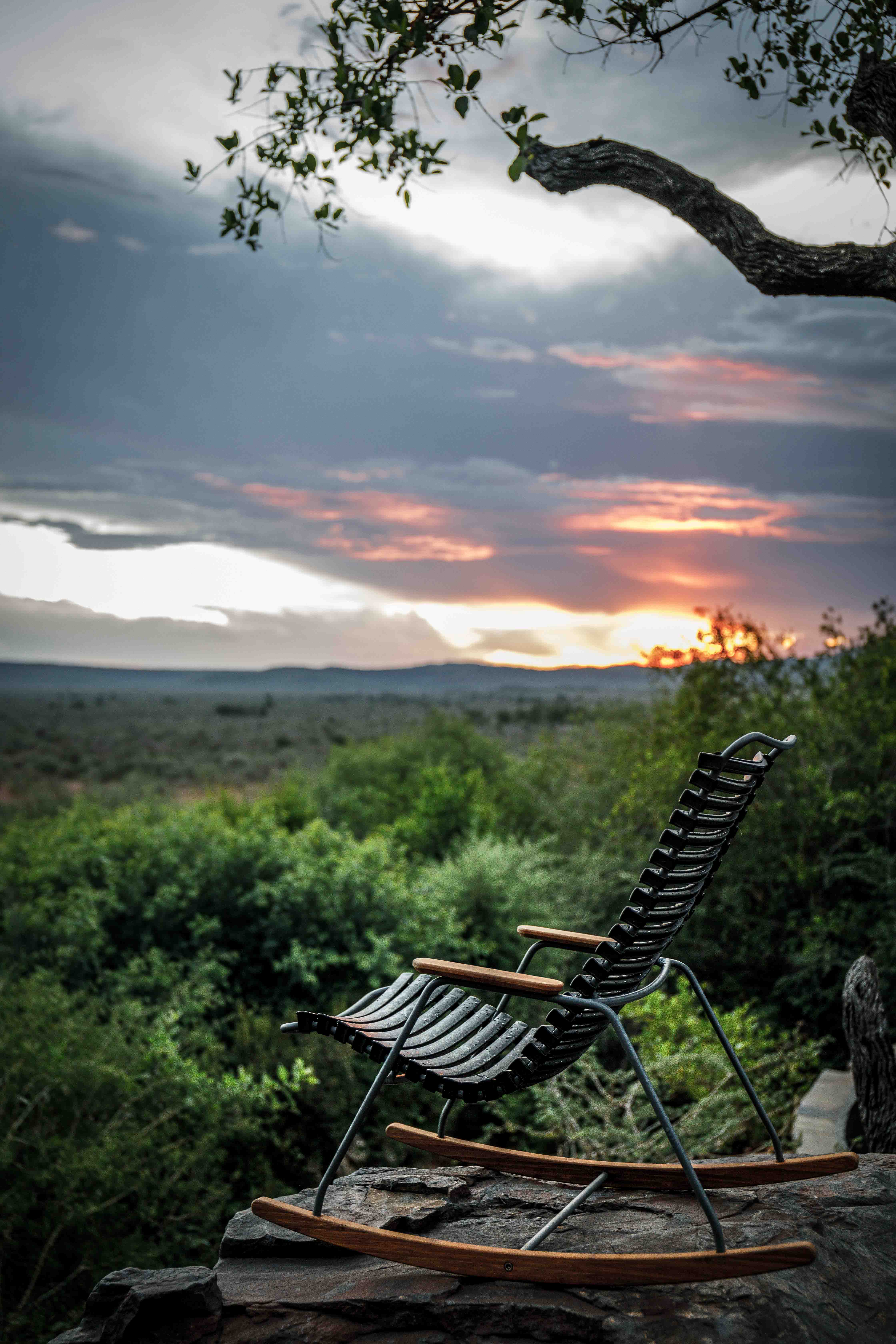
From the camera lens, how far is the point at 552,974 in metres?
7.07

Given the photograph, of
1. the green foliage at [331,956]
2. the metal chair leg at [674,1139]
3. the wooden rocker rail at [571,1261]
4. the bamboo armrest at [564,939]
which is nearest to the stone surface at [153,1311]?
the wooden rocker rail at [571,1261]

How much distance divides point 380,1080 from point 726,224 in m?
3.34

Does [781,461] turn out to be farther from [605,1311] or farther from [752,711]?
[605,1311]

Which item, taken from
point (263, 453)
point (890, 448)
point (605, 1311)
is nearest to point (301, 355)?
point (263, 453)

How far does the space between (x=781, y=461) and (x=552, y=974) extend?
722cm

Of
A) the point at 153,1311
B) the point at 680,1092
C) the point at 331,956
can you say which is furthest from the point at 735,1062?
the point at 331,956

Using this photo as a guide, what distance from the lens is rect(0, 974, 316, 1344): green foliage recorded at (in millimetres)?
3900

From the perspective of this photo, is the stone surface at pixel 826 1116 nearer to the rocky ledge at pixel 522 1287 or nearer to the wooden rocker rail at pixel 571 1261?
the rocky ledge at pixel 522 1287

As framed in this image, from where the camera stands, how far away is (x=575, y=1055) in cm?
267

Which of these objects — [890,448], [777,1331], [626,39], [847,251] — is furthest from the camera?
[890,448]

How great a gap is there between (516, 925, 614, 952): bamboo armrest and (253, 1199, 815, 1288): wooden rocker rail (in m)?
0.90

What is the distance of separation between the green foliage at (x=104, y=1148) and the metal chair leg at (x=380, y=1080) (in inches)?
77.1

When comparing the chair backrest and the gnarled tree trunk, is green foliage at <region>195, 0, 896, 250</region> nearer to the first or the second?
the chair backrest

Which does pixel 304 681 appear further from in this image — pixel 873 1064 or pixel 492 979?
pixel 492 979
